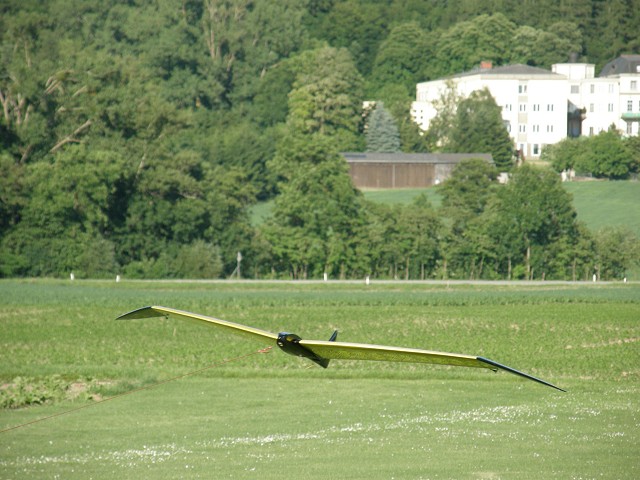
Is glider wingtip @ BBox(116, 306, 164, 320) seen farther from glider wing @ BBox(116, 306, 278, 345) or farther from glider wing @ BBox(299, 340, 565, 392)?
glider wing @ BBox(299, 340, 565, 392)

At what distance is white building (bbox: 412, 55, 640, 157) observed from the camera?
121 meters

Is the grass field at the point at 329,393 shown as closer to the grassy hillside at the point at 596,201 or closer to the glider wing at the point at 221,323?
the glider wing at the point at 221,323

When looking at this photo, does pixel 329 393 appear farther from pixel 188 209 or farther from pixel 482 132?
pixel 482 132

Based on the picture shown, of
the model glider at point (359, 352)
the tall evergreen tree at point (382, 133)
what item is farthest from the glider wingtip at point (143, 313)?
the tall evergreen tree at point (382, 133)

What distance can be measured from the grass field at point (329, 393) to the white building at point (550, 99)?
80656 mm

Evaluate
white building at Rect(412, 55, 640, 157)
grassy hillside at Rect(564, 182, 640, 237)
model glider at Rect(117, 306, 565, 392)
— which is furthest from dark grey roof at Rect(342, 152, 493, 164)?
model glider at Rect(117, 306, 565, 392)

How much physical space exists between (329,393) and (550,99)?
10483cm

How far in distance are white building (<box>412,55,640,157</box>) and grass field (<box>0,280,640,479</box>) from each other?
80.7 m

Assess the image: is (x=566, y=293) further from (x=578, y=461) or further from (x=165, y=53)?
(x=165, y=53)

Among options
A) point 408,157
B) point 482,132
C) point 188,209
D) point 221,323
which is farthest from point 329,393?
Result: point 482,132

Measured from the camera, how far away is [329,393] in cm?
2283

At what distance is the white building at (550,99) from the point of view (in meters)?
121

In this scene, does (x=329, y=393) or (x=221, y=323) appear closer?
(x=221, y=323)

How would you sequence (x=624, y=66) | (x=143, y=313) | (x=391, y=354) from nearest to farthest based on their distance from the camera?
(x=391, y=354) < (x=143, y=313) < (x=624, y=66)
